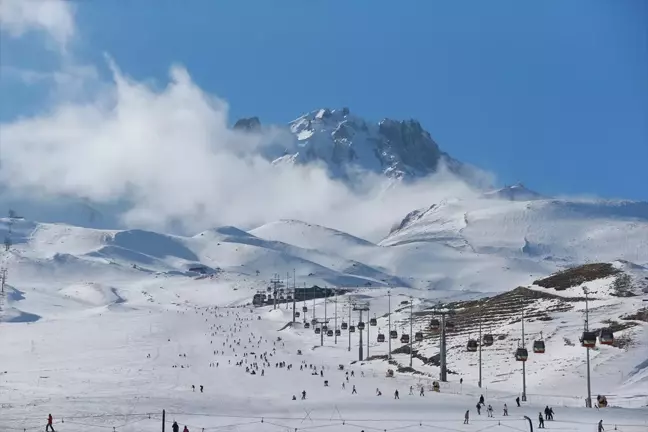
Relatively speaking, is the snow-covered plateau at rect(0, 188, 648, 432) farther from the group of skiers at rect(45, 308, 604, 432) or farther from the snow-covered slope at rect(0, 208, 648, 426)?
the group of skiers at rect(45, 308, 604, 432)

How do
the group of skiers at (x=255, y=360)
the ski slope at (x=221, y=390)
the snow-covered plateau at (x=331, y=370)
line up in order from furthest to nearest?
1. the group of skiers at (x=255, y=360)
2. the snow-covered plateau at (x=331, y=370)
3. the ski slope at (x=221, y=390)

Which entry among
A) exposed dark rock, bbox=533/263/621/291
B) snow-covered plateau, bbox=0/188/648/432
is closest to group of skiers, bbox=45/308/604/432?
snow-covered plateau, bbox=0/188/648/432

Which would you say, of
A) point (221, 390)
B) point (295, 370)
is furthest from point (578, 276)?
point (221, 390)

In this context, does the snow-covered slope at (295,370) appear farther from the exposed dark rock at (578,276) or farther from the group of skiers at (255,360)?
the exposed dark rock at (578,276)

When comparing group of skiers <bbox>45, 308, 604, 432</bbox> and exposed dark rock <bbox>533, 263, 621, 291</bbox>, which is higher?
exposed dark rock <bbox>533, 263, 621, 291</bbox>

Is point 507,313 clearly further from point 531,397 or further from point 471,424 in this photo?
point 471,424

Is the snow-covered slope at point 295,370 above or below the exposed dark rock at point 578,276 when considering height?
below

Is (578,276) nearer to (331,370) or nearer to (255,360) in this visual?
(331,370)

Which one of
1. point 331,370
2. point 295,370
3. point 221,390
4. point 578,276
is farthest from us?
point 578,276

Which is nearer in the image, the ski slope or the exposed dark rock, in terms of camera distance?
the ski slope

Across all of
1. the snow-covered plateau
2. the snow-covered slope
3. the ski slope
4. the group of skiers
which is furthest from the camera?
the snow-covered slope

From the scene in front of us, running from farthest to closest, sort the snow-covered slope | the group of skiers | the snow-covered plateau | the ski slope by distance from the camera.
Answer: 1. the snow-covered slope
2. the group of skiers
3. the snow-covered plateau
4. the ski slope

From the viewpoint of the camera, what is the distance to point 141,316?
15288 cm

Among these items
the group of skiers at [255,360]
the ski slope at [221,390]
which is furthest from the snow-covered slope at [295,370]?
the group of skiers at [255,360]
